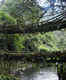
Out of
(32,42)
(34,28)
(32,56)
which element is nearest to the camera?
(32,56)

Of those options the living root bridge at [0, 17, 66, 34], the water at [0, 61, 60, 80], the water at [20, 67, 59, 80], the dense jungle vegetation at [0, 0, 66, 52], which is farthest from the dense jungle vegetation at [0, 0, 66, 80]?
the water at [20, 67, 59, 80]

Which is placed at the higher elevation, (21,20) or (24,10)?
(24,10)

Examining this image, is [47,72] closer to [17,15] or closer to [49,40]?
[49,40]

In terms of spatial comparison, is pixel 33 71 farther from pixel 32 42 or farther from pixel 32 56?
pixel 32 56

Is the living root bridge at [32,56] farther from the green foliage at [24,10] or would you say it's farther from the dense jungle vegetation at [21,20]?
the green foliage at [24,10]

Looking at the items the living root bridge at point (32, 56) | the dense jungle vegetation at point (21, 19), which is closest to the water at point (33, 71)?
the dense jungle vegetation at point (21, 19)

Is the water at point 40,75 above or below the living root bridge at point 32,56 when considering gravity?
below

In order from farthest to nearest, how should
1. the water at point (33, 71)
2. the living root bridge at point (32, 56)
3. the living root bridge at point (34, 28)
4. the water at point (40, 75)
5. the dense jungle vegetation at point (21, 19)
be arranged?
the water at point (40, 75), the water at point (33, 71), the dense jungle vegetation at point (21, 19), the living root bridge at point (34, 28), the living root bridge at point (32, 56)

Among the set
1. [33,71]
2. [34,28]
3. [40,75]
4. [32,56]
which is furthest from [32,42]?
[32,56]

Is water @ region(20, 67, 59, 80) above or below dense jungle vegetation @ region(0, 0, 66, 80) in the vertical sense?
below

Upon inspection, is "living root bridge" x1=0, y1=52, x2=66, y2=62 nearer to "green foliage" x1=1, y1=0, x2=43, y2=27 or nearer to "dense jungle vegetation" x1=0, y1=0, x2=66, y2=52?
"dense jungle vegetation" x1=0, y1=0, x2=66, y2=52

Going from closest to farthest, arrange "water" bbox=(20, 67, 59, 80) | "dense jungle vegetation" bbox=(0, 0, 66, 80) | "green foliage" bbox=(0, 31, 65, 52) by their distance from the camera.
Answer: "dense jungle vegetation" bbox=(0, 0, 66, 80) < "green foliage" bbox=(0, 31, 65, 52) < "water" bbox=(20, 67, 59, 80)

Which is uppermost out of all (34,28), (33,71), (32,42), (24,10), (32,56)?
(24,10)

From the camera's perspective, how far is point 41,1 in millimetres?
2949
